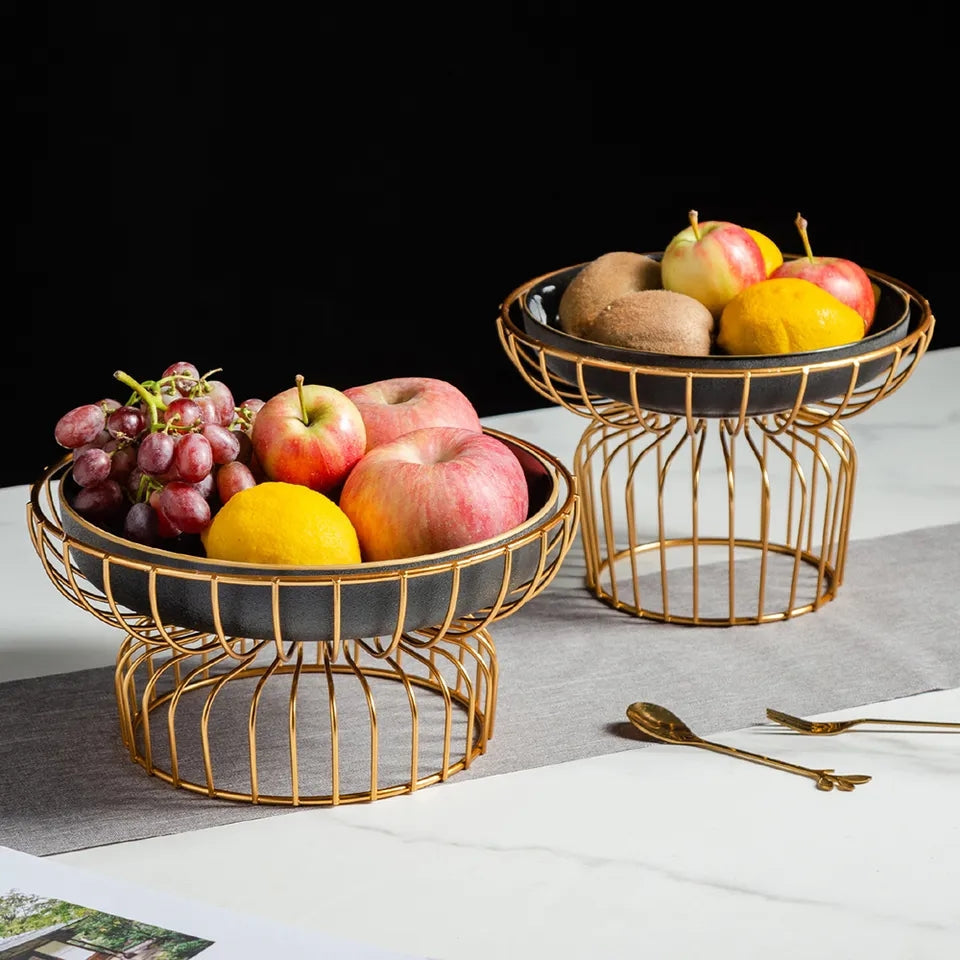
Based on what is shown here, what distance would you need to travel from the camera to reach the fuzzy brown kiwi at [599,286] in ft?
5.68

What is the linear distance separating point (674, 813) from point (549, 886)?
6.3 inches

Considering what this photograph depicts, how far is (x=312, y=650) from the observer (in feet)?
5.45

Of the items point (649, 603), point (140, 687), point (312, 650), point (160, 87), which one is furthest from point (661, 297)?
point (160, 87)

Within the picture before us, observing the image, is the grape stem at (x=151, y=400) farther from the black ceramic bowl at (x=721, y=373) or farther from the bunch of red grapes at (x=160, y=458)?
the black ceramic bowl at (x=721, y=373)

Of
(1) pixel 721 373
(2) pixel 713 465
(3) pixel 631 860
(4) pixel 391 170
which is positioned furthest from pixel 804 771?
(4) pixel 391 170

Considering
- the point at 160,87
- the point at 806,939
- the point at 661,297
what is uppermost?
the point at 160,87

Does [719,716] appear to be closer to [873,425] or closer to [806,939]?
[806,939]

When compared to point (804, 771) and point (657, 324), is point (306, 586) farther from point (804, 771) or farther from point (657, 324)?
point (657, 324)

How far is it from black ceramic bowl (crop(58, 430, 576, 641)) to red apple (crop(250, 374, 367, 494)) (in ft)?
0.40

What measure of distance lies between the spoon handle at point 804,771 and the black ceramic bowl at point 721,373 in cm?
37

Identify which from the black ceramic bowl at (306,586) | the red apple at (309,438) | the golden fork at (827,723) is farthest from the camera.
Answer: the golden fork at (827,723)

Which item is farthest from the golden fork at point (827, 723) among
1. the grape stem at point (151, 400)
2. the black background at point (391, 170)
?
the black background at point (391, 170)

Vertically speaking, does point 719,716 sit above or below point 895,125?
below

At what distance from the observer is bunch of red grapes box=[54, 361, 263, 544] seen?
126 cm
